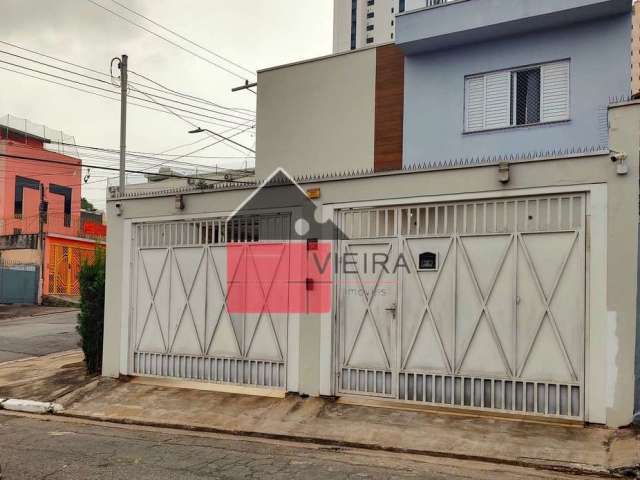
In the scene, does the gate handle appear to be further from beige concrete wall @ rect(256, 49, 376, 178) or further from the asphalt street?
beige concrete wall @ rect(256, 49, 376, 178)

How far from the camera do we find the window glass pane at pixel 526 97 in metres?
12.9

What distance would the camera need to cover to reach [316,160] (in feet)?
51.5

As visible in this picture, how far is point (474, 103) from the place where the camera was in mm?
13562

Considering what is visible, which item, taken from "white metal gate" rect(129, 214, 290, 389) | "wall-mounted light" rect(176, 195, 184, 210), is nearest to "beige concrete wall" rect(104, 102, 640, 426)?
"white metal gate" rect(129, 214, 290, 389)

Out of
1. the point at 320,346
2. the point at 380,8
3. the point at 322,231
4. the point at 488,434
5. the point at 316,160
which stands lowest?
the point at 488,434

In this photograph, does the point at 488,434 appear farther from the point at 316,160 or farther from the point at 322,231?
the point at 316,160

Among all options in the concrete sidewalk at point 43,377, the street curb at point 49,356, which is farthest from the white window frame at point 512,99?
→ the street curb at point 49,356

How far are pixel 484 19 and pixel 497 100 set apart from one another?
5.81ft

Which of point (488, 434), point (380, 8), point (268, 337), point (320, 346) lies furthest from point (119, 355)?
point (380, 8)

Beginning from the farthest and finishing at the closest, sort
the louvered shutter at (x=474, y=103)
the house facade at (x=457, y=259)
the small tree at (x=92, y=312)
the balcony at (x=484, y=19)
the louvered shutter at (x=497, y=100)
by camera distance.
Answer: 1. the louvered shutter at (x=474, y=103)
2. the louvered shutter at (x=497, y=100)
3. the balcony at (x=484, y=19)
4. the small tree at (x=92, y=312)
5. the house facade at (x=457, y=259)

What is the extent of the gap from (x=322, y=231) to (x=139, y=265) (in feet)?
12.0

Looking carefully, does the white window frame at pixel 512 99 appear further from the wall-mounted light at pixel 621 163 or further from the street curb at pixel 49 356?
the street curb at pixel 49 356

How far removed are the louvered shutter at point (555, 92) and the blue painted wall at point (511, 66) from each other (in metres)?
0.15

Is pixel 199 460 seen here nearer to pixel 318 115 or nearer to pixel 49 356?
pixel 49 356
